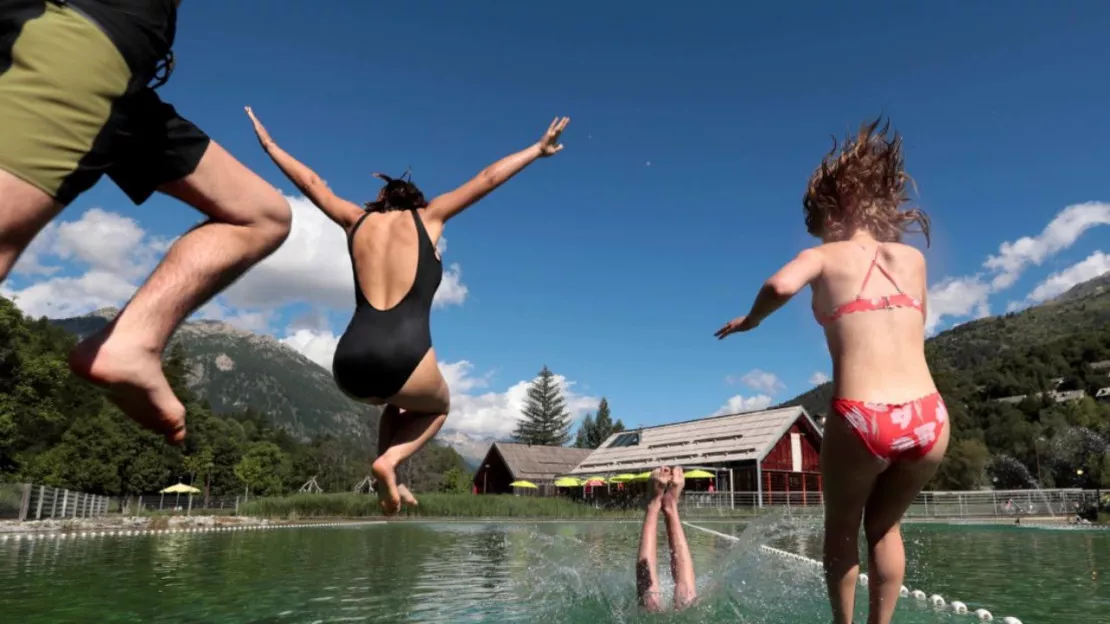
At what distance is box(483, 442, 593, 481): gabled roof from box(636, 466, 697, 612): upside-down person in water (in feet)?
140

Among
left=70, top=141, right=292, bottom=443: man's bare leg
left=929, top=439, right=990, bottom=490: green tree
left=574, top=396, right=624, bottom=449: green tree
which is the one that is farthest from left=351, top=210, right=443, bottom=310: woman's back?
left=574, top=396, right=624, bottom=449: green tree

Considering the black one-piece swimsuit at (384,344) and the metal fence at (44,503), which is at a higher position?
the black one-piece swimsuit at (384,344)

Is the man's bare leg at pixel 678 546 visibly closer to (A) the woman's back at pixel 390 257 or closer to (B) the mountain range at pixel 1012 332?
(A) the woman's back at pixel 390 257

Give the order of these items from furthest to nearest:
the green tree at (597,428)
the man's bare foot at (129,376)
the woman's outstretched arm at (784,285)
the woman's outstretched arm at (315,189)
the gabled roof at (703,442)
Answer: the green tree at (597,428), the gabled roof at (703,442), the woman's outstretched arm at (315,189), the woman's outstretched arm at (784,285), the man's bare foot at (129,376)

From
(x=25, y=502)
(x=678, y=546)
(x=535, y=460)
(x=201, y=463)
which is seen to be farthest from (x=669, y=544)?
(x=201, y=463)

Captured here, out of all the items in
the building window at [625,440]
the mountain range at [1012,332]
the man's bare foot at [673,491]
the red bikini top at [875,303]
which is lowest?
the man's bare foot at [673,491]

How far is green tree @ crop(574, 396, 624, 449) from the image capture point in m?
88.2

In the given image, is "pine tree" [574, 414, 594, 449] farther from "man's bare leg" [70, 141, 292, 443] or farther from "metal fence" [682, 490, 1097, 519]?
"man's bare leg" [70, 141, 292, 443]

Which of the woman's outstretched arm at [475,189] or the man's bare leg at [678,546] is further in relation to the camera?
the man's bare leg at [678,546]

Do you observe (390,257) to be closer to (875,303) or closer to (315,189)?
(315,189)

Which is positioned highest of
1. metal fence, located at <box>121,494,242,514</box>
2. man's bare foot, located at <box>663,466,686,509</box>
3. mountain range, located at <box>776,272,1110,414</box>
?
mountain range, located at <box>776,272,1110,414</box>

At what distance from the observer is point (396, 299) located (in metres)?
2.88

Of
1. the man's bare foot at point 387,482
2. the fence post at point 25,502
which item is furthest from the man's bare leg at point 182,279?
the fence post at point 25,502

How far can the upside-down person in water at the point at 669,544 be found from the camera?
5023 millimetres
